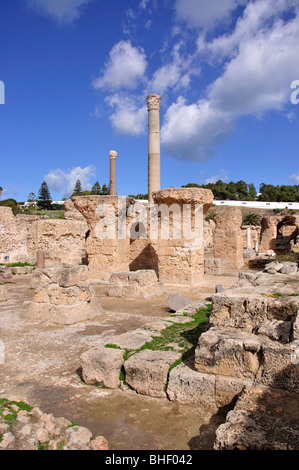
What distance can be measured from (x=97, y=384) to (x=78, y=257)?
1401 cm

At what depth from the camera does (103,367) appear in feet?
11.9

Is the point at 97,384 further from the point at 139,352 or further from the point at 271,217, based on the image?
the point at 271,217

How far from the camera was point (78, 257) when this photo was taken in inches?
683

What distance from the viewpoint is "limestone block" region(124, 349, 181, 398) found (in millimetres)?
→ 3357

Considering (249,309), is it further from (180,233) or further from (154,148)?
(154,148)

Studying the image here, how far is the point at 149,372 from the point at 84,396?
2.32ft

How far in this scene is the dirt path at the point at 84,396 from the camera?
2.76 meters

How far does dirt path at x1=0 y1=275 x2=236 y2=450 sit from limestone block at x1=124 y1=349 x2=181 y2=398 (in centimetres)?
9

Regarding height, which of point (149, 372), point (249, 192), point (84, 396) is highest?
point (249, 192)

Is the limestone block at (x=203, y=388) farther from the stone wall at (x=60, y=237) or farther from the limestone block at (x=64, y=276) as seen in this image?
the stone wall at (x=60, y=237)

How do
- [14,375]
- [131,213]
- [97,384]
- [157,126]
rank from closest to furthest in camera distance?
1. [97,384]
2. [14,375]
3. [131,213]
4. [157,126]

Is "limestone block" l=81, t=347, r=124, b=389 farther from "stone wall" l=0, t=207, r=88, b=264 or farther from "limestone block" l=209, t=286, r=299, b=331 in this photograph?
"stone wall" l=0, t=207, r=88, b=264

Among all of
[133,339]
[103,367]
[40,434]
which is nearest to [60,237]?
[133,339]

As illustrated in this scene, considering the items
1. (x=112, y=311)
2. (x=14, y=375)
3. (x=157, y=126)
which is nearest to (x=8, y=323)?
(x=112, y=311)
